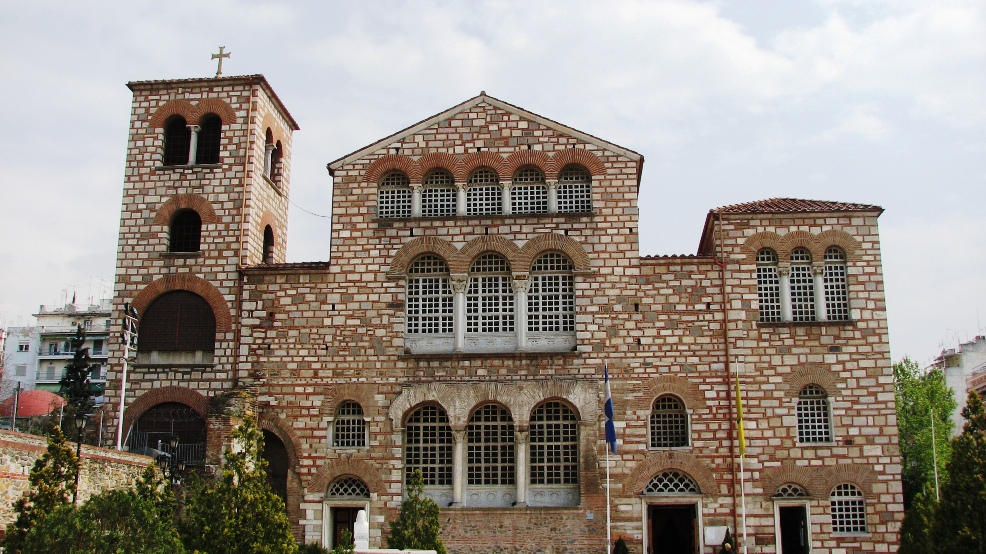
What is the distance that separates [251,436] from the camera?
19672 millimetres

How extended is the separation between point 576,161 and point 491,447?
878 centimetres

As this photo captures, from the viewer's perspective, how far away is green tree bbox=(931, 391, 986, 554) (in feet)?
59.5

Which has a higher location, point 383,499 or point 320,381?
point 320,381

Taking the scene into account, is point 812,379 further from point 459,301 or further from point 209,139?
point 209,139

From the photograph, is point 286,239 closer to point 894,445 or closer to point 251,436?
point 251,436

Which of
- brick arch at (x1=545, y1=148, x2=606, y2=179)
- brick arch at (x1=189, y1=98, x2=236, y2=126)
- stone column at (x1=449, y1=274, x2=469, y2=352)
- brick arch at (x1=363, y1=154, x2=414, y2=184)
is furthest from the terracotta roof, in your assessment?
brick arch at (x1=189, y1=98, x2=236, y2=126)

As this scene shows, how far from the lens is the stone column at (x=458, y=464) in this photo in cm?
2538

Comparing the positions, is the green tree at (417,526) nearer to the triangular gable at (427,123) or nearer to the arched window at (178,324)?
the arched window at (178,324)

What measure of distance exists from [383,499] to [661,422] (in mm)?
7997

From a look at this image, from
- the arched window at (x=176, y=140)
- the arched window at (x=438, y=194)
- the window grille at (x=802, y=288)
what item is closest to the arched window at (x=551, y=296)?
the arched window at (x=438, y=194)

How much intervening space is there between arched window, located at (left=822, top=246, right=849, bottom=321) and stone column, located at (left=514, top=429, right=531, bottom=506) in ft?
30.3

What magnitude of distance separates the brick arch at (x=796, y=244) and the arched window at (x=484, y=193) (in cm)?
821

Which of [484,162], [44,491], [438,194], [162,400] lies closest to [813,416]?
[484,162]

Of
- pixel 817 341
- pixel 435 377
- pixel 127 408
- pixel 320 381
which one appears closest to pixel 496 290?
pixel 435 377
